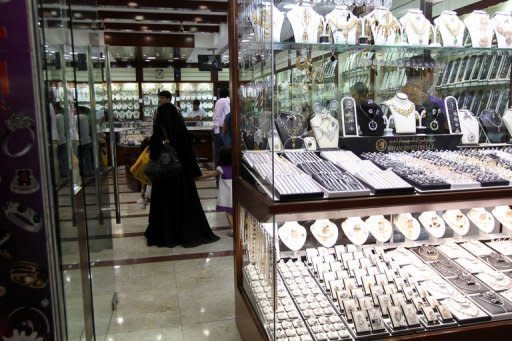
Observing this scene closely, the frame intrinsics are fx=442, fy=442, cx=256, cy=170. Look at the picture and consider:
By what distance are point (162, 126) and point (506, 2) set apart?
2.89 meters

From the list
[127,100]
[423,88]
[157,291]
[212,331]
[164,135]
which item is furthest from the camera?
[127,100]

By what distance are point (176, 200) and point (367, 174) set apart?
276cm

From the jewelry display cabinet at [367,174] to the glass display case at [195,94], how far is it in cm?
1360

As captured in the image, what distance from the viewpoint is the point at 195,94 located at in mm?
15984

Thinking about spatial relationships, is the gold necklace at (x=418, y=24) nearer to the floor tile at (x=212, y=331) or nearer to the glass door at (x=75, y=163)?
the glass door at (x=75, y=163)

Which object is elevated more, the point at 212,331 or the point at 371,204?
the point at 371,204

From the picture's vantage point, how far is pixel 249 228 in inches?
91.6

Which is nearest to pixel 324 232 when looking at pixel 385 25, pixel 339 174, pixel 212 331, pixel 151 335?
pixel 339 174

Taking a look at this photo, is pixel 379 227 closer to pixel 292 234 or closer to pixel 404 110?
pixel 292 234

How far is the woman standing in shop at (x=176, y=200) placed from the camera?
4219mm

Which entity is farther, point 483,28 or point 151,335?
point 151,335

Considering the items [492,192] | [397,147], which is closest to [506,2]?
[397,147]

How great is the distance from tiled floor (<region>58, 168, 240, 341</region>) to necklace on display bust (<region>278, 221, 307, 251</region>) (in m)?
0.79

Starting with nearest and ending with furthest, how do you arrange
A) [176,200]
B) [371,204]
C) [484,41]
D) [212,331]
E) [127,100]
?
[371,204]
[484,41]
[212,331]
[176,200]
[127,100]
